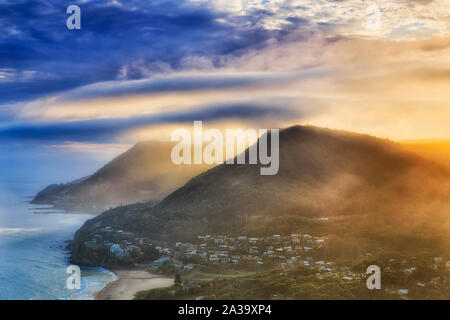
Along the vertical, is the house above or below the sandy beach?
above

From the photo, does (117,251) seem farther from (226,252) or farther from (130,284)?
(226,252)

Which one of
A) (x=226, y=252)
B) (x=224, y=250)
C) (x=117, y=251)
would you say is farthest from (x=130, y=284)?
(x=224, y=250)

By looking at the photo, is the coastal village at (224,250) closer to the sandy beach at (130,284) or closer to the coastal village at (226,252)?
the coastal village at (226,252)

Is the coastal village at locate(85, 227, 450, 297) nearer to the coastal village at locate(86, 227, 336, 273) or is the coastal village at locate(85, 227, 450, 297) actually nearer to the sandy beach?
the coastal village at locate(86, 227, 336, 273)

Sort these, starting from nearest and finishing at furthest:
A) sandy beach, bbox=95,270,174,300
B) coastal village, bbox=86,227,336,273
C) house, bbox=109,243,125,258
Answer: sandy beach, bbox=95,270,174,300, coastal village, bbox=86,227,336,273, house, bbox=109,243,125,258

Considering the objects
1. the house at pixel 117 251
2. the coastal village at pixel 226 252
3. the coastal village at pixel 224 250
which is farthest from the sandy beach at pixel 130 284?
the house at pixel 117 251

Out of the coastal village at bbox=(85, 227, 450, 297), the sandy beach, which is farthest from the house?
the sandy beach
